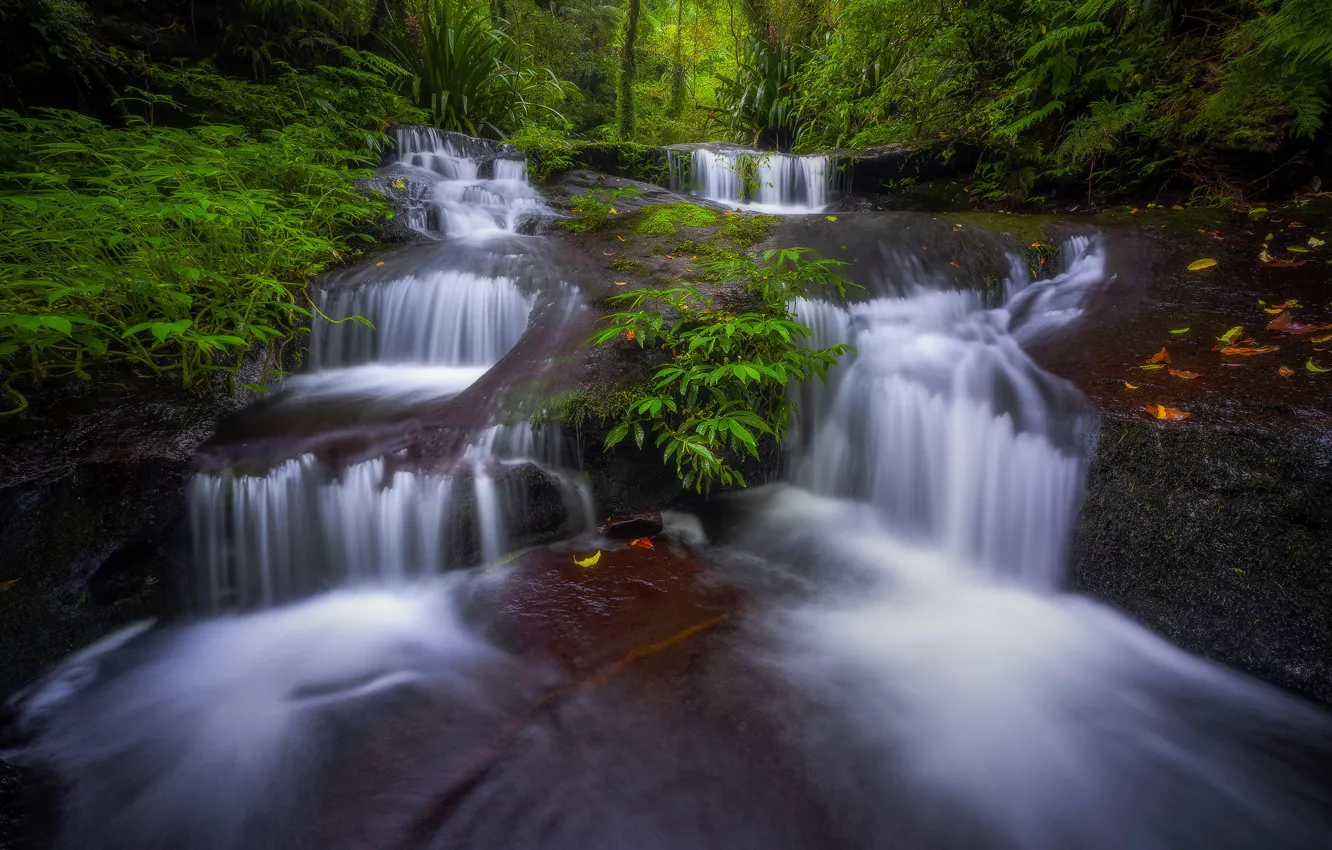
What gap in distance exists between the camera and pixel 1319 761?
1.82m

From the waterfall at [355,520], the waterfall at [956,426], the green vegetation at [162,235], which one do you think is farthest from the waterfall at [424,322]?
the waterfall at [956,426]

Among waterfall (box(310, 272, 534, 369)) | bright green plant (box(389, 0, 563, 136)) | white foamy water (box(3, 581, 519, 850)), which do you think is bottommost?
white foamy water (box(3, 581, 519, 850))

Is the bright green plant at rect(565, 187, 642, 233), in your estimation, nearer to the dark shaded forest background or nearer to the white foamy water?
the dark shaded forest background

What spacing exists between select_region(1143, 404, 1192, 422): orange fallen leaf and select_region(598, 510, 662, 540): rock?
2367 millimetres

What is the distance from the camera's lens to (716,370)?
2.71m

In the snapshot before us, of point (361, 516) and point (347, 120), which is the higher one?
point (347, 120)

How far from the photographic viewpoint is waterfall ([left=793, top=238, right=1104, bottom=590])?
2.82 meters

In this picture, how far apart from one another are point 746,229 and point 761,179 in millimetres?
3246

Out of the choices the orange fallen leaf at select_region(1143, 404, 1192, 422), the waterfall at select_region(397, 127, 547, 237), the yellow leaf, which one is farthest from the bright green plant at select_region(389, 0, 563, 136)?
the orange fallen leaf at select_region(1143, 404, 1192, 422)

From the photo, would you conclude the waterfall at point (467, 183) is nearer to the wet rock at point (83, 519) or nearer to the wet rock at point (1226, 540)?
the wet rock at point (83, 519)

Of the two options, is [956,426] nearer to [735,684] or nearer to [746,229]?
[735,684]


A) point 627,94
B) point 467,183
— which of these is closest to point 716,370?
point 467,183

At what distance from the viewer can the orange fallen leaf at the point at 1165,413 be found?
7.75ft

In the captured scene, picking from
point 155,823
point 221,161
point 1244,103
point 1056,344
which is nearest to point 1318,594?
point 1056,344
